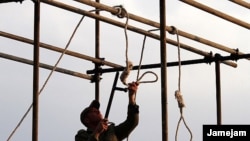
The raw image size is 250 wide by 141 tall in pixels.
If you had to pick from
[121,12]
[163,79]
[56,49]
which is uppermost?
[56,49]

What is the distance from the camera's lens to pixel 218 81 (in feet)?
51.6

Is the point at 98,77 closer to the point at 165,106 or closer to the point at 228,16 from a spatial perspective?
the point at 228,16

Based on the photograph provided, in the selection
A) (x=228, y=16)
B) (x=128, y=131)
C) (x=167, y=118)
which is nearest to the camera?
(x=167, y=118)

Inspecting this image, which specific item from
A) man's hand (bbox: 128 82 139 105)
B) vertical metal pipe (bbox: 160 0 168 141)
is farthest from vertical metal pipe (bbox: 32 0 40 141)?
vertical metal pipe (bbox: 160 0 168 141)

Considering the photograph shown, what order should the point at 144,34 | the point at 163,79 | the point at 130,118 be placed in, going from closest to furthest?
the point at 163,79 < the point at 130,118 < the point at 144,34

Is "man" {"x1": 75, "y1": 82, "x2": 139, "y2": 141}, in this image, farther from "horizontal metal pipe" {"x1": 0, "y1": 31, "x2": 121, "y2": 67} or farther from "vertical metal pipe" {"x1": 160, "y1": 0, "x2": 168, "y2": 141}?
"horizontal metal pipe" {"x1": 0, "y1": 31, "x2": 121, "y2": 67}

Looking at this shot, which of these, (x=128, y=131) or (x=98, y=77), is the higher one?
(x=98, y=77)

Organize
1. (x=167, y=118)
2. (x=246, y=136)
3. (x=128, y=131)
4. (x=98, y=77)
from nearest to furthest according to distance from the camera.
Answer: (x=167, y=118) → (x=128, y=131) → (x=246, y=136) → (x=98, y=77)

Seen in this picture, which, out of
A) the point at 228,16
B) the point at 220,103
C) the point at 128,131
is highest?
the point at 228,16

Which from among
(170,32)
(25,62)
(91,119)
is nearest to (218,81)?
(170,32)

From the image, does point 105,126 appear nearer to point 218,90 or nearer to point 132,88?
point 132,88

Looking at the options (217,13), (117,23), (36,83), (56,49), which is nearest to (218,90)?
(217,13)

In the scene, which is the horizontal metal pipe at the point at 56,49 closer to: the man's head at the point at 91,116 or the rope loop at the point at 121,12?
the man's head at the point at 91,116

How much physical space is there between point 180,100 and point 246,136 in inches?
74.4
